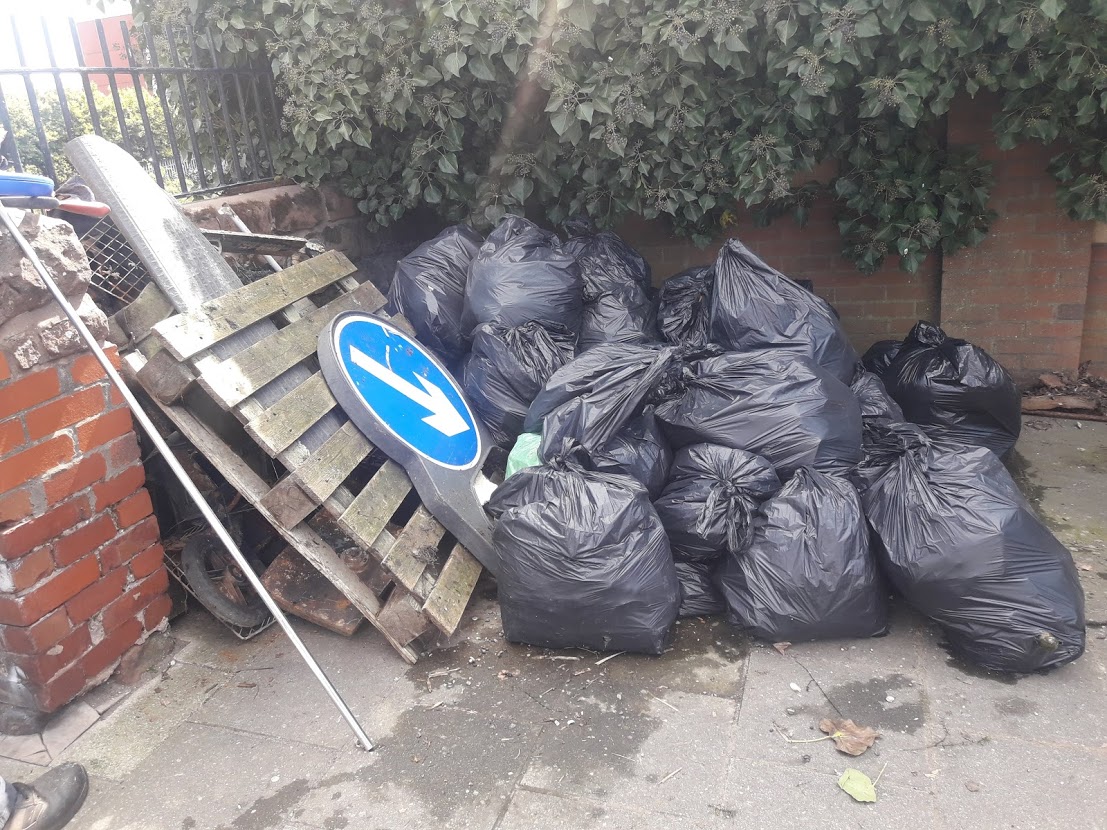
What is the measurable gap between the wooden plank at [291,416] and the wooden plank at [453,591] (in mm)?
665

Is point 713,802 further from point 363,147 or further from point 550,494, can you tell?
point 363,147

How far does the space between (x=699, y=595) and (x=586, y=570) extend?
0.51 m

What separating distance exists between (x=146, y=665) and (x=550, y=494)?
4.68 ft

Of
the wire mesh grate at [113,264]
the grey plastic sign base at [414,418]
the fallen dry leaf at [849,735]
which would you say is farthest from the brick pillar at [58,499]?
the fallen dry leaf at [849,735]

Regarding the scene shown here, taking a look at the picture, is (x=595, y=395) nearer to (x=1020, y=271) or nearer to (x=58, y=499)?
(x=58, y=499)

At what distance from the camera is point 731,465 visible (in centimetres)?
279

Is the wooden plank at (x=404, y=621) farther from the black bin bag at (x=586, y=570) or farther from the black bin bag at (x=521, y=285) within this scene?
the black bin bag at (x=521, y=285)

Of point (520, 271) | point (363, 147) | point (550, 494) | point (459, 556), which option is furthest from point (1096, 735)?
point (363, 147)

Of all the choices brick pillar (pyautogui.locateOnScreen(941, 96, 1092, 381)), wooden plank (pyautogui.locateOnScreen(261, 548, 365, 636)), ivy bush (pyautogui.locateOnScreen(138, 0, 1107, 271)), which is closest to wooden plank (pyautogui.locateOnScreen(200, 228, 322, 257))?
ivy bush (pyautogui.locateOnScreen(138, 0, 1107, 271))

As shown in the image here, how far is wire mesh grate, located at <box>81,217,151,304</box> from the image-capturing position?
2.78 m

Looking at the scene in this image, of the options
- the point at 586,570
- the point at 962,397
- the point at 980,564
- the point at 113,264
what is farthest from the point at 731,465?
the point at 113,264

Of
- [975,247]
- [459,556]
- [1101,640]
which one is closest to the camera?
[1101,640]

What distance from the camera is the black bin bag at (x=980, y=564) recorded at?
7.52 feet

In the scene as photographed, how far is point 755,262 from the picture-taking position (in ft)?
11.5
